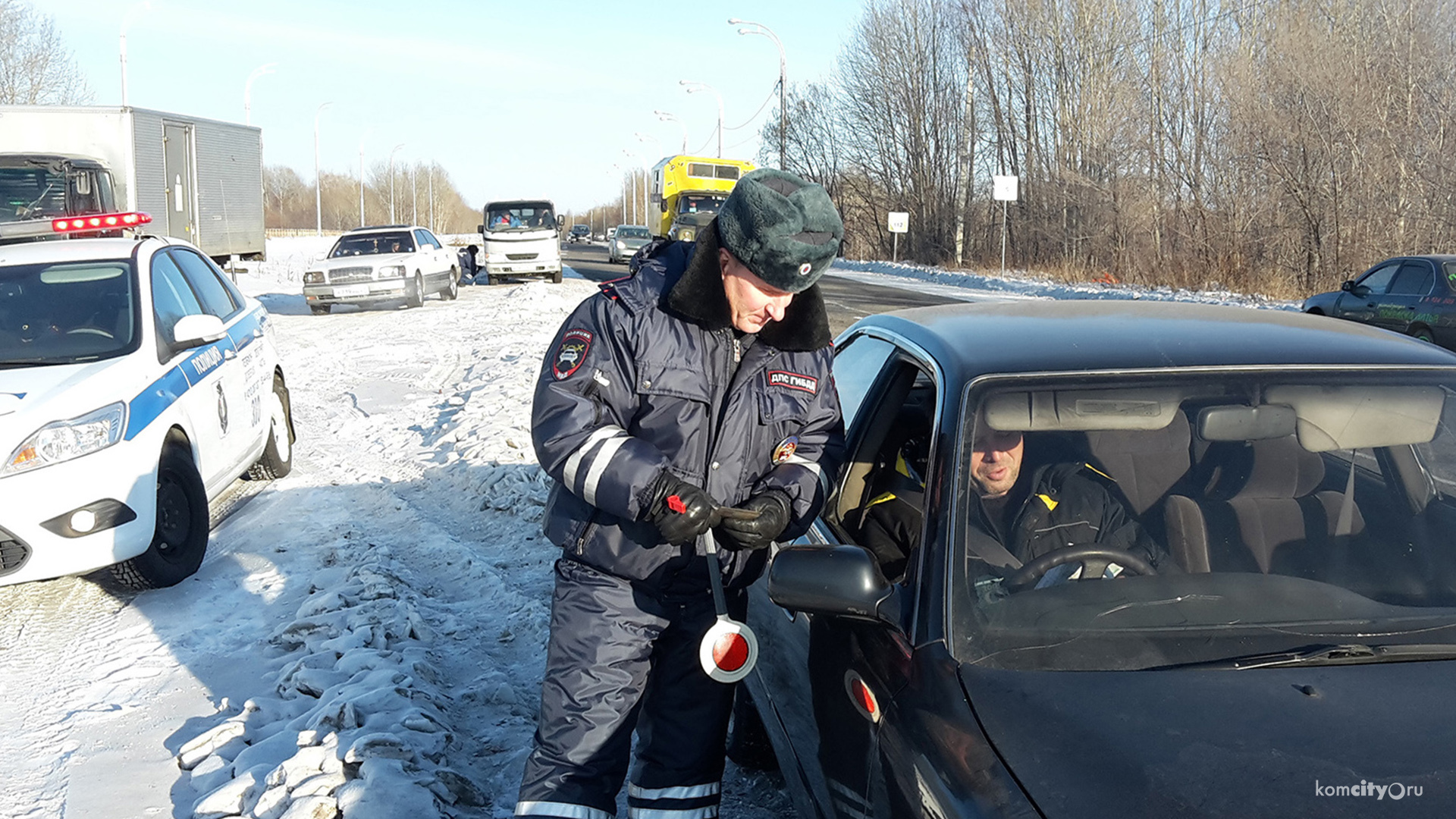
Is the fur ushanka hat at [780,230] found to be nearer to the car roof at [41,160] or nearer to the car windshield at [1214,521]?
the car windshield at [1214,521]

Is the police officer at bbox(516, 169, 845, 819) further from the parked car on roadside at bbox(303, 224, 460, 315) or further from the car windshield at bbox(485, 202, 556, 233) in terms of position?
the car windshield at bbox(485, 202, 556, 233)

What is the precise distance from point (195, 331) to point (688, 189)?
32993mm

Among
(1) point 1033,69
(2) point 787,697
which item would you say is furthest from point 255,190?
(1) point 1033,69

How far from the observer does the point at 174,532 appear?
548 cm

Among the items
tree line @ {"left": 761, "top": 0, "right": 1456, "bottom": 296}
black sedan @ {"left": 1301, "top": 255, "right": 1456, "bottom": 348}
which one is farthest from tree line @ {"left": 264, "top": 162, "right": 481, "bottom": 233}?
black sedan @ {"left": 1301, "top": 255, "right": 1456, "bottom": 348}

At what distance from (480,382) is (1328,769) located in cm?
1021

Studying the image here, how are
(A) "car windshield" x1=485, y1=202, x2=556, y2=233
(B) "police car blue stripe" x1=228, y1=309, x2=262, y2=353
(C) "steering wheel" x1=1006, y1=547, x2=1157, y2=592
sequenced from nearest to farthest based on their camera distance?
1. (C) "steering wheel" x1=1006, y1=547, x2=1157, y2=592
2. (B) "police car blue stripe" x1=228, y1=309, x2=262, y2=353
3. (A) "car windshield" x1=485, y1=202, x2=556, y2=233

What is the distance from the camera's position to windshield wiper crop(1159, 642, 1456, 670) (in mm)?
2135

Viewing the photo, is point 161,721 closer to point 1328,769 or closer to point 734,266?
point 734,266

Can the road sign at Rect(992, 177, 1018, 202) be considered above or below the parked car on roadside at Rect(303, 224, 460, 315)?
Result: above

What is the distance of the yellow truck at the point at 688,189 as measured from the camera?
34.4 m

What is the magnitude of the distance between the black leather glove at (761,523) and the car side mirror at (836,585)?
139 millimetres

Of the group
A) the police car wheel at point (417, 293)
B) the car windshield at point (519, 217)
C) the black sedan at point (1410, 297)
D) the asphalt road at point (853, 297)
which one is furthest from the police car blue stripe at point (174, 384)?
the car windshield at point (519, 217)

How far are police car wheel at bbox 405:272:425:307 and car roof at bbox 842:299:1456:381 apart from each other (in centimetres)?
A: 1946
